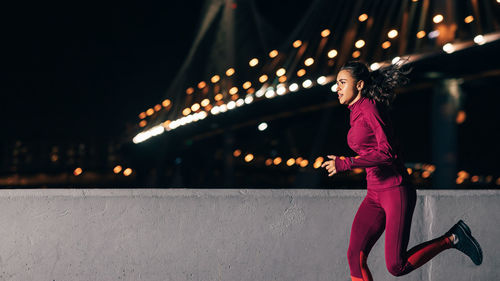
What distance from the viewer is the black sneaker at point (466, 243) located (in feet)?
15.4

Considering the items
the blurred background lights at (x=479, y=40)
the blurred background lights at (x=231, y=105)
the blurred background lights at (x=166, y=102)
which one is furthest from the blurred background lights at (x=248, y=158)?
the blurred background lights at (x=479, y=40)

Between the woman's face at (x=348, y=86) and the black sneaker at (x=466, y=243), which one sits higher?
the woman's face at (x=348, y=86)

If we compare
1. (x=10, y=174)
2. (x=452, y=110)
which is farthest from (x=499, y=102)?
(x=10, y=174)

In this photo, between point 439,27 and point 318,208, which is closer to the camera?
point 318,208

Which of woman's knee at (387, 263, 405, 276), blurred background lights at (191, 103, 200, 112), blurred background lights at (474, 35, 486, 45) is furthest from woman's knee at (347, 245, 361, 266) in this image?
blurred background lights at (191, 103, 200, 112)

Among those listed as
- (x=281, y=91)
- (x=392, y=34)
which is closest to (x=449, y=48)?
(x=392, y=34)

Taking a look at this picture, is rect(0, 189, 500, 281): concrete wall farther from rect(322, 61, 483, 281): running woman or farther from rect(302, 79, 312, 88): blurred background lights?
rect(302, 79, 312, 88): blurred background lights

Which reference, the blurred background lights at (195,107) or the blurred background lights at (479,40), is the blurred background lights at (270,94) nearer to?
the blurred background lights at (195,107)

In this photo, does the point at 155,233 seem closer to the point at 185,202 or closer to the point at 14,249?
the point at 185,202

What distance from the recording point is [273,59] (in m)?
27.9

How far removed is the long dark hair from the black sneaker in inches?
51.9

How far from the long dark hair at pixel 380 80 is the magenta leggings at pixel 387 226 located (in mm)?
556

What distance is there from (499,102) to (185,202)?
50.7m

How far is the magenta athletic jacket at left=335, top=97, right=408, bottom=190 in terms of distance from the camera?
144 inches
